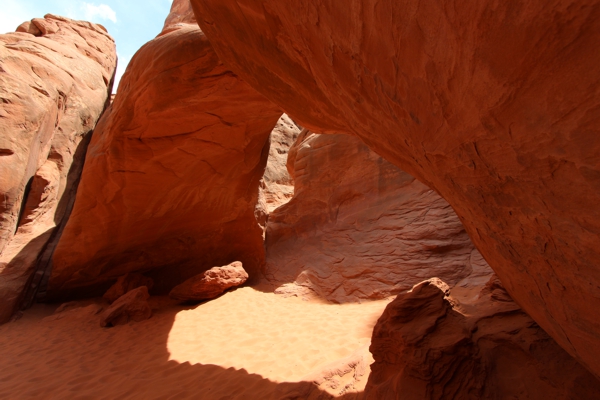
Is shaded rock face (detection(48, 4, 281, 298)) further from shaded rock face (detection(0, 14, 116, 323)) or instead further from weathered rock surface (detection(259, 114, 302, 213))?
weathered rock surface (detection(259, 114, 302, 213))

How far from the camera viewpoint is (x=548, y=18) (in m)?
0.70

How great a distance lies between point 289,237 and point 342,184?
192 centimetres

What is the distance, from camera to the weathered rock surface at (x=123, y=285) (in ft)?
21.8

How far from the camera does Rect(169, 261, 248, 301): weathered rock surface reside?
6.65 m

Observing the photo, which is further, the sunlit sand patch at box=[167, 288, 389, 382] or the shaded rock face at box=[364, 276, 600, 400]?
the sunlit sand patch at box=[167, 288, 389, 382]

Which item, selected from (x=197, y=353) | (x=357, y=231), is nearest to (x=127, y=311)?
(x=197, y=353)

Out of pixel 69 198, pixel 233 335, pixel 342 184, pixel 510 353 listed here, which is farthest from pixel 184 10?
pixel 510 353

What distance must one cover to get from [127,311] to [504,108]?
6304 millimetres

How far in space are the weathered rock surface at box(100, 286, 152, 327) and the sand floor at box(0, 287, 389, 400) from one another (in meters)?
0.17

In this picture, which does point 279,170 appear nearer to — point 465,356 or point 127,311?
point 127,311

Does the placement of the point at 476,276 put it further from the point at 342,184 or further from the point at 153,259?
the point at 153,259

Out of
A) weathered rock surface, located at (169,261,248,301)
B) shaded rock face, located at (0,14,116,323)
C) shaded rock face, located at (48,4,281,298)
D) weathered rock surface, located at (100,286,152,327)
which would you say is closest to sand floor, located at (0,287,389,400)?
weathered rock surface, located at (100,286,152,327)

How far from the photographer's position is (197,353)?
433 centimetres

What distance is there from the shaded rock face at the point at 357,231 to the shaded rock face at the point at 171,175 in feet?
3.92
